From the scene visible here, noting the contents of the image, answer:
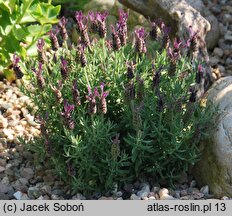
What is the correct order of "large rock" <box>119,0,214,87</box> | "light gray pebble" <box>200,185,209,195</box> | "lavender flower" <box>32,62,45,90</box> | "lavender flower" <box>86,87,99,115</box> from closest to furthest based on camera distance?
"lavender flower" <box>86,87,99,115</box>
"lavender flower" <box>32,62,45,90</box>
"light gray pebble" <box>200,185,209,195</box>
"large rock" <box>119,0,214,87</box>

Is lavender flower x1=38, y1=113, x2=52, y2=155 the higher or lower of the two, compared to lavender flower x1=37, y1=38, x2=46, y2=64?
lower

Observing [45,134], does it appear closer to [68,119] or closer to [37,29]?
[68,119]

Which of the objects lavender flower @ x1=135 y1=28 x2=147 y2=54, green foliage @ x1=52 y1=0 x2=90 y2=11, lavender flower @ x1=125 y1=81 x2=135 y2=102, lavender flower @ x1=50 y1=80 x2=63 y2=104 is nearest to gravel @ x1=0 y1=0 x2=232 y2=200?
lavender flower @ x1=50 y1=80 x2=63 y2=104

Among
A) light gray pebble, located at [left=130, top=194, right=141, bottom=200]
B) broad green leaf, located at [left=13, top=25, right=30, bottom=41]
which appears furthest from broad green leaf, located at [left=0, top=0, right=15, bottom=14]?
light gray pebble, located at [left=130, top=194, right=141, bottom=200]

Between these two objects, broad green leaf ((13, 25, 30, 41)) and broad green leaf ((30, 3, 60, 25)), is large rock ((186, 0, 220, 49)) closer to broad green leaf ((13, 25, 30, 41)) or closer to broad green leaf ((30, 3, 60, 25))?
broad green leaf ((30, 3, 60, 25))

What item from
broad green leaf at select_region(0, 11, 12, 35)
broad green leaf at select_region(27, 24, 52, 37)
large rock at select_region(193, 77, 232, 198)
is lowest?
large rock at select_region(193, 77, 232, 198)

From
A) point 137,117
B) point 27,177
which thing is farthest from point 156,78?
point 27,177

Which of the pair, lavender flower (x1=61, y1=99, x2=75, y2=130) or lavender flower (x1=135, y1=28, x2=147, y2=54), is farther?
lavender flower (x1=135, y1=28, x2=147, y2=54)

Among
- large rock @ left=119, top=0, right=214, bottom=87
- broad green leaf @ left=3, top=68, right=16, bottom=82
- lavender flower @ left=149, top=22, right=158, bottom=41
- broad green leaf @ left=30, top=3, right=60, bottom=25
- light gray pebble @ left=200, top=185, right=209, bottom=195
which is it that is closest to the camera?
light gray pebble @ left=200, top=185, right=209, bottom=195

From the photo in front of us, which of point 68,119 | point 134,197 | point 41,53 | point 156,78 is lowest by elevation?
point 134,197
